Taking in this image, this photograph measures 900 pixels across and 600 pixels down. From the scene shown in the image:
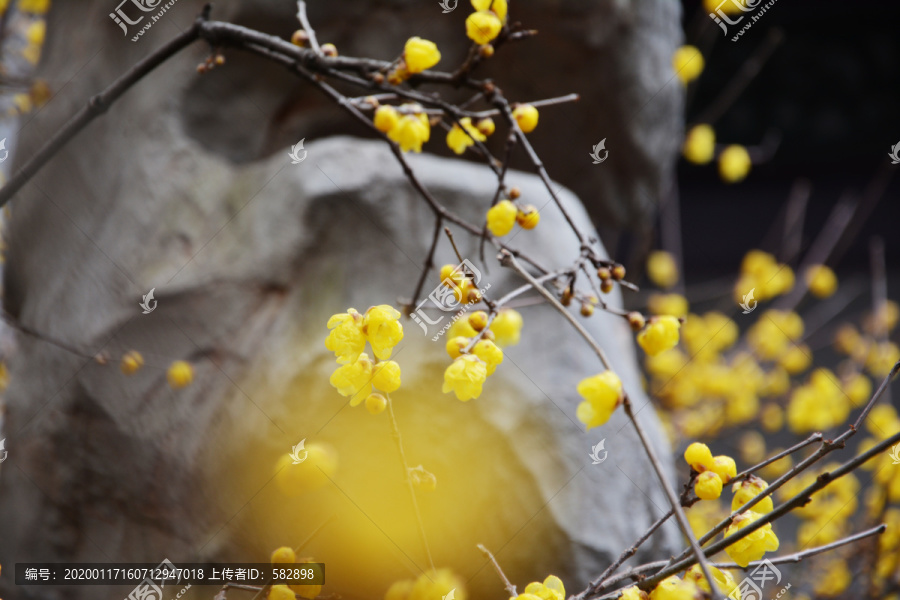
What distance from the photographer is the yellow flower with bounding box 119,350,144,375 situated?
0.95 m

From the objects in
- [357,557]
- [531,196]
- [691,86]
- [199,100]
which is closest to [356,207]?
[531,196]

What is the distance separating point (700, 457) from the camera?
1.65ft

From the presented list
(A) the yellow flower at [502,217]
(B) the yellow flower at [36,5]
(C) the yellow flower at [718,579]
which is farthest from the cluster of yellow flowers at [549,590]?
(B) the yellow flower at [36,5]

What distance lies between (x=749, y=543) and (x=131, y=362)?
89 centimetres

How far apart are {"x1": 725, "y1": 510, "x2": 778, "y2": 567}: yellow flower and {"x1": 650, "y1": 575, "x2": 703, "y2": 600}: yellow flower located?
58 mm

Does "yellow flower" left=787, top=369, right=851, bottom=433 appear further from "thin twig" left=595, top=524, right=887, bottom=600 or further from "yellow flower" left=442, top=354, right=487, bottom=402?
"yellow flower" left=442, top=354, right=487, bottom=402

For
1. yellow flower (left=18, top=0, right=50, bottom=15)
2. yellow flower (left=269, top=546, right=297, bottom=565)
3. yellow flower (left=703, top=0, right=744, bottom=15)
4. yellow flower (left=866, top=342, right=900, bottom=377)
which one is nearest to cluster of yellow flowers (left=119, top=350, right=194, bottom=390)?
yellow flower (left=269, top=546, right=297, bottom=565)

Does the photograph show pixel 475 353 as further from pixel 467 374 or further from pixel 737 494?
pixel 737 494

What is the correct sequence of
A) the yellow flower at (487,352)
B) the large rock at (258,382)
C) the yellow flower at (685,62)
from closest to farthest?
the yellow flower at (487,352) < the large rock at (258,382) < the yellow flower at (685,62)

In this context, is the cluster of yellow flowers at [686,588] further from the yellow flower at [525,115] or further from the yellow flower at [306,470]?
the yellow flower at [525,115]

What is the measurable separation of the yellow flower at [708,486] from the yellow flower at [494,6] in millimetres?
482

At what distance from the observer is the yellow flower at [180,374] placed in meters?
0.98

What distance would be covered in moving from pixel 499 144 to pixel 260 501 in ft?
2.84

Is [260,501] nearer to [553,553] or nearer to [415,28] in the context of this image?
[553,553]
